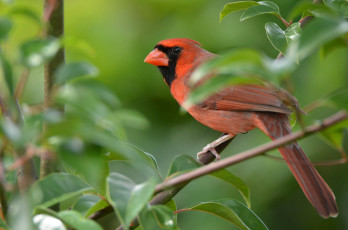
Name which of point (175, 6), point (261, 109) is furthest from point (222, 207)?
point (175, 6)

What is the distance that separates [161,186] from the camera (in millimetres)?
1159

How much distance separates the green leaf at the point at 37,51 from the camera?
972mm

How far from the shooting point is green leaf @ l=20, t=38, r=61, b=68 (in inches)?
38.3

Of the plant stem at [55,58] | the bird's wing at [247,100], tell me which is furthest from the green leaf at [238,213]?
the bird's wing at [247,100]

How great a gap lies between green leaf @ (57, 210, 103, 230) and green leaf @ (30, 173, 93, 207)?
5 centimetres

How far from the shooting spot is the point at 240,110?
280cm

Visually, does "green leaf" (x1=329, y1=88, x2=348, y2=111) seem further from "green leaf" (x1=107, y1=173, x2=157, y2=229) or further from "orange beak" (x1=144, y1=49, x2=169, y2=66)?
"orange beak" (x1=144, y1=49, x2=169, y2=66)

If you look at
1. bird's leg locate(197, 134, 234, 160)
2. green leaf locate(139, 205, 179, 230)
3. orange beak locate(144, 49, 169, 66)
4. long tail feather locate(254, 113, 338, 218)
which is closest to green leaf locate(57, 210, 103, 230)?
green leaf locate(139, 205, 179, 230)

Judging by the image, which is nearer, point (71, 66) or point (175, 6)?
point (71, 66)

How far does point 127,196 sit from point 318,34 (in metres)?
0.49

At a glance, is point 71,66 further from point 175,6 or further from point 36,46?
point 175,6

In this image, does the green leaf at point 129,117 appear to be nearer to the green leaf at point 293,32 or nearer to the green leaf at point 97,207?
the green leaf at point 97,207

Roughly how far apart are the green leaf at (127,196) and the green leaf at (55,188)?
10 cm

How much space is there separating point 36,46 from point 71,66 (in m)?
0.07
